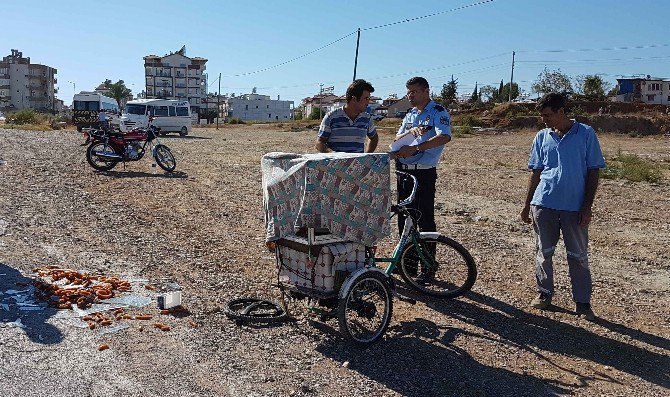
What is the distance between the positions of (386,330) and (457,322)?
2.36ft

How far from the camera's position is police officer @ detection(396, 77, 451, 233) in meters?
5.79

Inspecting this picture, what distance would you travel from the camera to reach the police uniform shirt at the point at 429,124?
5.84 m

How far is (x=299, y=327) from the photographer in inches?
198

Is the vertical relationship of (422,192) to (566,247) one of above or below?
above

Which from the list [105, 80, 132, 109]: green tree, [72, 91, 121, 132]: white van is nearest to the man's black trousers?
[72, 91, 121, 132]: white van

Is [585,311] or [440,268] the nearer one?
[585,311]

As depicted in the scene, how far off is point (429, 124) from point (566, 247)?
159 cm

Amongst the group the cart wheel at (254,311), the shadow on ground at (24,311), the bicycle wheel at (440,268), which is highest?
the bicycle wheel at (440,268)

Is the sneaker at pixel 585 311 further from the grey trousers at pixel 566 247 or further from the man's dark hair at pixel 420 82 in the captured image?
the man's dark hair at pixel 420 82

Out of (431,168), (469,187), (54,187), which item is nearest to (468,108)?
(469,187)

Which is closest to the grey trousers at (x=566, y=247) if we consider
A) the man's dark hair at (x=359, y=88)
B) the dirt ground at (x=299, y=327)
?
the dirt ground at (x=299, y=327)

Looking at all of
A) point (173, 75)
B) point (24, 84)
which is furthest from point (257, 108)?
point (24, 84)

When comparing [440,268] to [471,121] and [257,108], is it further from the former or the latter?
[257,108]

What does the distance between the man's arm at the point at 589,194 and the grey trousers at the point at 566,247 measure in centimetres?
9
